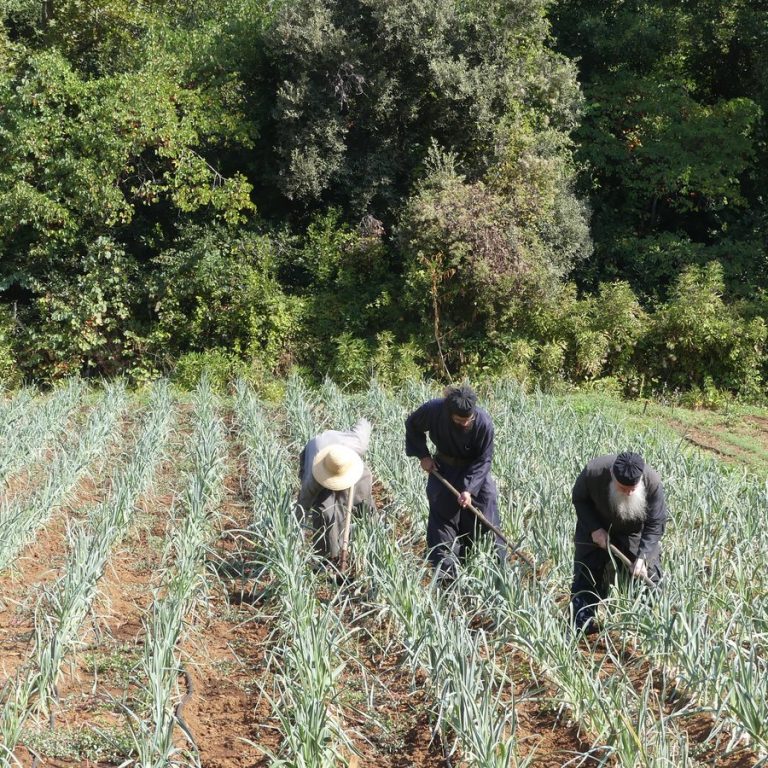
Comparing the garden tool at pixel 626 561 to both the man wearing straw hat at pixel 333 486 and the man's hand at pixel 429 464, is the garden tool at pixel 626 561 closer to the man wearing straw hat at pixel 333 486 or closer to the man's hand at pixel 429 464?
the man's hand at pixel 429 464

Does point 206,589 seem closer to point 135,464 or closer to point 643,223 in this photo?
point 135,464

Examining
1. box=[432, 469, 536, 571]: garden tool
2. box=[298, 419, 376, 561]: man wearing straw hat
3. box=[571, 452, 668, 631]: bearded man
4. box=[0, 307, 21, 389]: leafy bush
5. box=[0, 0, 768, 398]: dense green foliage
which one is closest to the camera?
box=[571, 452, 668, 631]: bearded man

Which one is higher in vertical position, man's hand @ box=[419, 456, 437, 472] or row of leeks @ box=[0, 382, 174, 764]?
man's hand @ box=[419, 456, 437, 472]

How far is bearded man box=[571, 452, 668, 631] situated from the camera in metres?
4.73

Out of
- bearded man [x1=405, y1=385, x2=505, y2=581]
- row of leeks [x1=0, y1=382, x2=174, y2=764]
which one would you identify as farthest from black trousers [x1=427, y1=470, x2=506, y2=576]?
row of leeks [x1=0, y1=382, x2=174, y2=764]

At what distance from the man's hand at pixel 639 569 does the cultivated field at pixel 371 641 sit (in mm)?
124

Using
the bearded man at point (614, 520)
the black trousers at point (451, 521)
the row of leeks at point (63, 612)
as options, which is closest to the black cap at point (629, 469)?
the bearded man at point (614, 520)

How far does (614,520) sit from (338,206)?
985cm

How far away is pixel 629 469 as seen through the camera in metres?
4.62

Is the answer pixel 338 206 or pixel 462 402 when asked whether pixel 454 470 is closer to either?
pixel 462 402

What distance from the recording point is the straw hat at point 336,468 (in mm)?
5445

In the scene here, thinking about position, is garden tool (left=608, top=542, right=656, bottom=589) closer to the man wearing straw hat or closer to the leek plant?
the man wearing straw hat

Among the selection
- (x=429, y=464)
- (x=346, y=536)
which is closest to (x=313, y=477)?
(x=346, y=536)

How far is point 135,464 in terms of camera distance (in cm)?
726
